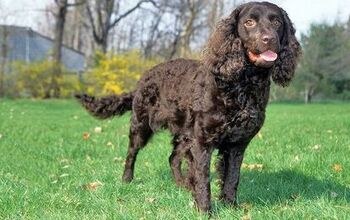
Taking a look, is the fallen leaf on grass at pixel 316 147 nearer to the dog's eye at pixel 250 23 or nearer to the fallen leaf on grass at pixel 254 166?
the fallen leaf on grass at pixel 254 166

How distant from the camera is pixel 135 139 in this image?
6215 millimetres

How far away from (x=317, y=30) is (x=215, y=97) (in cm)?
4835

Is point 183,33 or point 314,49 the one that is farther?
point 314,49

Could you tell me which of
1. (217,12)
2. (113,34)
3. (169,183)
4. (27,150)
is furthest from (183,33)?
(169,183)

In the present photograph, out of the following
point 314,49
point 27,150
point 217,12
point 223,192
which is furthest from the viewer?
point 314,49

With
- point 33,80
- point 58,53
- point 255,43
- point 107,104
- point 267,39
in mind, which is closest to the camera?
point 267,39

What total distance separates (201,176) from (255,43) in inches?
46.9

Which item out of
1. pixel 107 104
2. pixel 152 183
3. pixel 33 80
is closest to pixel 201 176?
pixel 152 183

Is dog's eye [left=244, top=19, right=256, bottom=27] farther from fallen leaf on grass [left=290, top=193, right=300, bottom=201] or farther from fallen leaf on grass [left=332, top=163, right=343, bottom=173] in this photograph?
fallen leaf on grass [left=332, top=163, right=343, bottom=173]

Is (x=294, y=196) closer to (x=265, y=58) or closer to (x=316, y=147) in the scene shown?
(x=265, y=58)

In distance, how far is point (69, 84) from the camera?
1211 inches

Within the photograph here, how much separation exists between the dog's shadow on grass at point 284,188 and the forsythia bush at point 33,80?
24897mm

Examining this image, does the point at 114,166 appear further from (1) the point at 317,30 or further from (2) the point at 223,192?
(1) the point at 317,30

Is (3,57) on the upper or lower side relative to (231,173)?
lower
